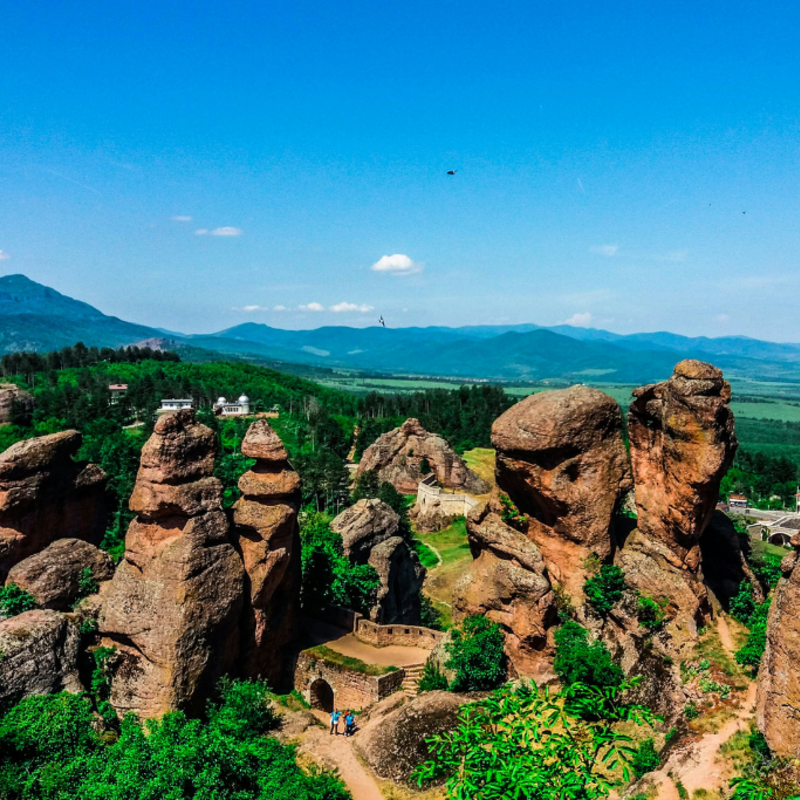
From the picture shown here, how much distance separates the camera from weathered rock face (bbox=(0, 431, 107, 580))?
1222 inches

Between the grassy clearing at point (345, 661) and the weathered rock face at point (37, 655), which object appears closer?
the weathered rock face at point (37, 655)

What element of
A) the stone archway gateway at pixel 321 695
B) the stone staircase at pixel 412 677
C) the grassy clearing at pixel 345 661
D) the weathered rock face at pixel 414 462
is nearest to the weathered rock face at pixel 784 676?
the stone staircase at pixel 412 677

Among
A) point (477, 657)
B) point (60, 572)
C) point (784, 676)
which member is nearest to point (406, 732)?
point (477, 657)

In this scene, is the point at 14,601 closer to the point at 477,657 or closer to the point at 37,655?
the point at 37,655

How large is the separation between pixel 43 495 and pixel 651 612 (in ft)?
95.2

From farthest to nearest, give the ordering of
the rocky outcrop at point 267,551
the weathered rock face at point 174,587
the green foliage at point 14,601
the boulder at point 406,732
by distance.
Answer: the rocky outcrop at point 267,551 < the green foliage at point 14,601 < the weathered rock face at point 174,587 < the boulder at point 406,732

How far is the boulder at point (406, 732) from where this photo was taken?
23.0 meters

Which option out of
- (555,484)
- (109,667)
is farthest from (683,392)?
(109,667)

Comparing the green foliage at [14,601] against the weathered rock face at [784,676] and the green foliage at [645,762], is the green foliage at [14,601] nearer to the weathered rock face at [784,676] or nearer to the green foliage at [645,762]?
the green foliage at [645,762]

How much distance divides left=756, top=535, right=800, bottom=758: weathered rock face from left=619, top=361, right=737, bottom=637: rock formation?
290 inches

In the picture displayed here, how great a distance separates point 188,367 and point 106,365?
2200 cm

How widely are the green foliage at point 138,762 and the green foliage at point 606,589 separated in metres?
12.5

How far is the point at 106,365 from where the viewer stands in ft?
543

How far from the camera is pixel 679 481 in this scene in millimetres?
26938
